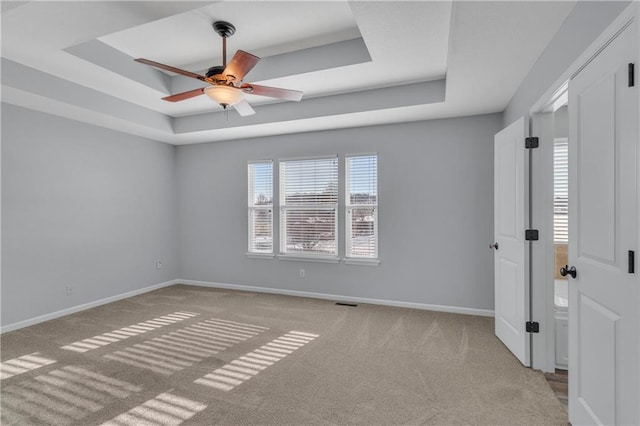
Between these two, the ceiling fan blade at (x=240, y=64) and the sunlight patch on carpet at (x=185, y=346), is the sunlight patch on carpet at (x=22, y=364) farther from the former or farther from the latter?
the ceiling fan blade at (x=240, y=64)

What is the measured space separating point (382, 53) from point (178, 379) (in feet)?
11.0

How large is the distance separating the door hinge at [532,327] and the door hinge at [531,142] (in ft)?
4.99

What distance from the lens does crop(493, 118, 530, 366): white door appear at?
285 cm

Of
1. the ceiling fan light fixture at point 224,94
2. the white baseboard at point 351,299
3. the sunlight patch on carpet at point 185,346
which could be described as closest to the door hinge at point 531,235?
the white baseboard at point 351,299

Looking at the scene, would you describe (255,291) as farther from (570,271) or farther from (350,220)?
(570,271)

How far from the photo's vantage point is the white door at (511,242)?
2854 millimetres

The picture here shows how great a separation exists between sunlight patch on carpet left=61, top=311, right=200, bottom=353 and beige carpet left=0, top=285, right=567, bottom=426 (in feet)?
0.04

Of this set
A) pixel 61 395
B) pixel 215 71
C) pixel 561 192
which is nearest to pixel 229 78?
pixel 215 71

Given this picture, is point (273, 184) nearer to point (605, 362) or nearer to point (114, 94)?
point (114, 94)

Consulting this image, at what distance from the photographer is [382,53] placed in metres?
3.04

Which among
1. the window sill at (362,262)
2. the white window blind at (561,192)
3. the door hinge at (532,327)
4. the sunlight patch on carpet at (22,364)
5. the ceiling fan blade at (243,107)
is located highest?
the ceiling fan blade at (243,107)

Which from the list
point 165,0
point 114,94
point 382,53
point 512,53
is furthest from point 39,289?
point 512,53

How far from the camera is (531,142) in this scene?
2805mm

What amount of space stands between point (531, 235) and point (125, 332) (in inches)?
168
